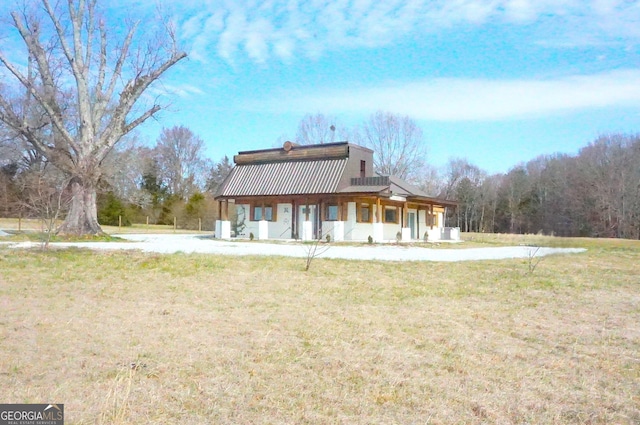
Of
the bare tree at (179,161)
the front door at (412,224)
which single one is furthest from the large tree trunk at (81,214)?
the bare tree at (179,161)

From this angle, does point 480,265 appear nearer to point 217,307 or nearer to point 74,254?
point 217,307

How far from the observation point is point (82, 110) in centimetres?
2027

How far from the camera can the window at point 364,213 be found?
25484 mm

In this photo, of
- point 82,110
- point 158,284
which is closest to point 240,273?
point 158,284

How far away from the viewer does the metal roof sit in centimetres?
2577

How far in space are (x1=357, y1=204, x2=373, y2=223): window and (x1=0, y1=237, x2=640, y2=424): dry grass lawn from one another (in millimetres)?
16300

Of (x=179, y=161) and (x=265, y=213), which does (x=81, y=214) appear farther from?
(x=179, y=161)

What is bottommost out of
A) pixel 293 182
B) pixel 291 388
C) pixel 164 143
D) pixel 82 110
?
pixel 291 388

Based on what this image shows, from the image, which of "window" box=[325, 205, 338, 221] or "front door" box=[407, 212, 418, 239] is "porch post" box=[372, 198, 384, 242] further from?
Result: "front door" box=[407, 212, 418, 239]

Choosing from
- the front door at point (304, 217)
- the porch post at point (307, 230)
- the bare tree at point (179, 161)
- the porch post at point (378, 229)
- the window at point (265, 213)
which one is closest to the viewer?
the porch post at point (378, 229)

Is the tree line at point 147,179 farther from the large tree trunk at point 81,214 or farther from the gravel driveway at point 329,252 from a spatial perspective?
the gravel driveway at point 329,252

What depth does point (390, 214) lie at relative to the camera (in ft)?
90.5

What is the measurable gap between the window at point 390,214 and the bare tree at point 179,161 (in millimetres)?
29234

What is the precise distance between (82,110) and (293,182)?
1091 cm
